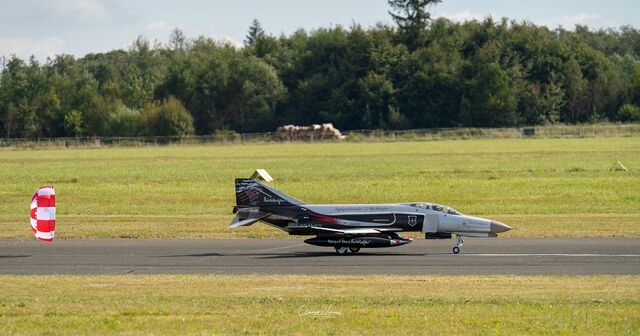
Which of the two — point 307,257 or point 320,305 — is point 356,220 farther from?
point 320,305

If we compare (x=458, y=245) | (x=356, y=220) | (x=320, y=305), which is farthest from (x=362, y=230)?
(x=320, y=305)

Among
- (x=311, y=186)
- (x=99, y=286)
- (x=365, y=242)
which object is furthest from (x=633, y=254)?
(x=311, y=186)

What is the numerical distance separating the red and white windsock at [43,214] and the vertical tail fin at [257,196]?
655 centimetres

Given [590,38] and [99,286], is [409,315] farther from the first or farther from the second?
[590,38]

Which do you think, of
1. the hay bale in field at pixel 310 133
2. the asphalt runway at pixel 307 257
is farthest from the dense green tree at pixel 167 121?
the asphalt runway at pixel 307 257

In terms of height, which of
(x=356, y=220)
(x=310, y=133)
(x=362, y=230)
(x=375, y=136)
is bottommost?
(x=362, y=230)

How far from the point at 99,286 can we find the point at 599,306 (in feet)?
35.4

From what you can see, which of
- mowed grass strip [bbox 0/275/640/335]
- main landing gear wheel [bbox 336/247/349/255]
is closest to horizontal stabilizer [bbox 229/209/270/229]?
main landing gear wheel [bbox 336/247/349/255]

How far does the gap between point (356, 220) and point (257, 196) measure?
302 centimetres

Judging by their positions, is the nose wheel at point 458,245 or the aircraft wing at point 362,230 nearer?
the nose wheel at point 458,245

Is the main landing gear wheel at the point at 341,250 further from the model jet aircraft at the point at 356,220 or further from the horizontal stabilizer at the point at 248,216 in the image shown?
the horizontal stabilizer at the point at 248,216

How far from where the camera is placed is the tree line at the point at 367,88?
122 meters

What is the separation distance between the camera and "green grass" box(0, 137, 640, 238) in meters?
38.9

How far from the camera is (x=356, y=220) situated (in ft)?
101
